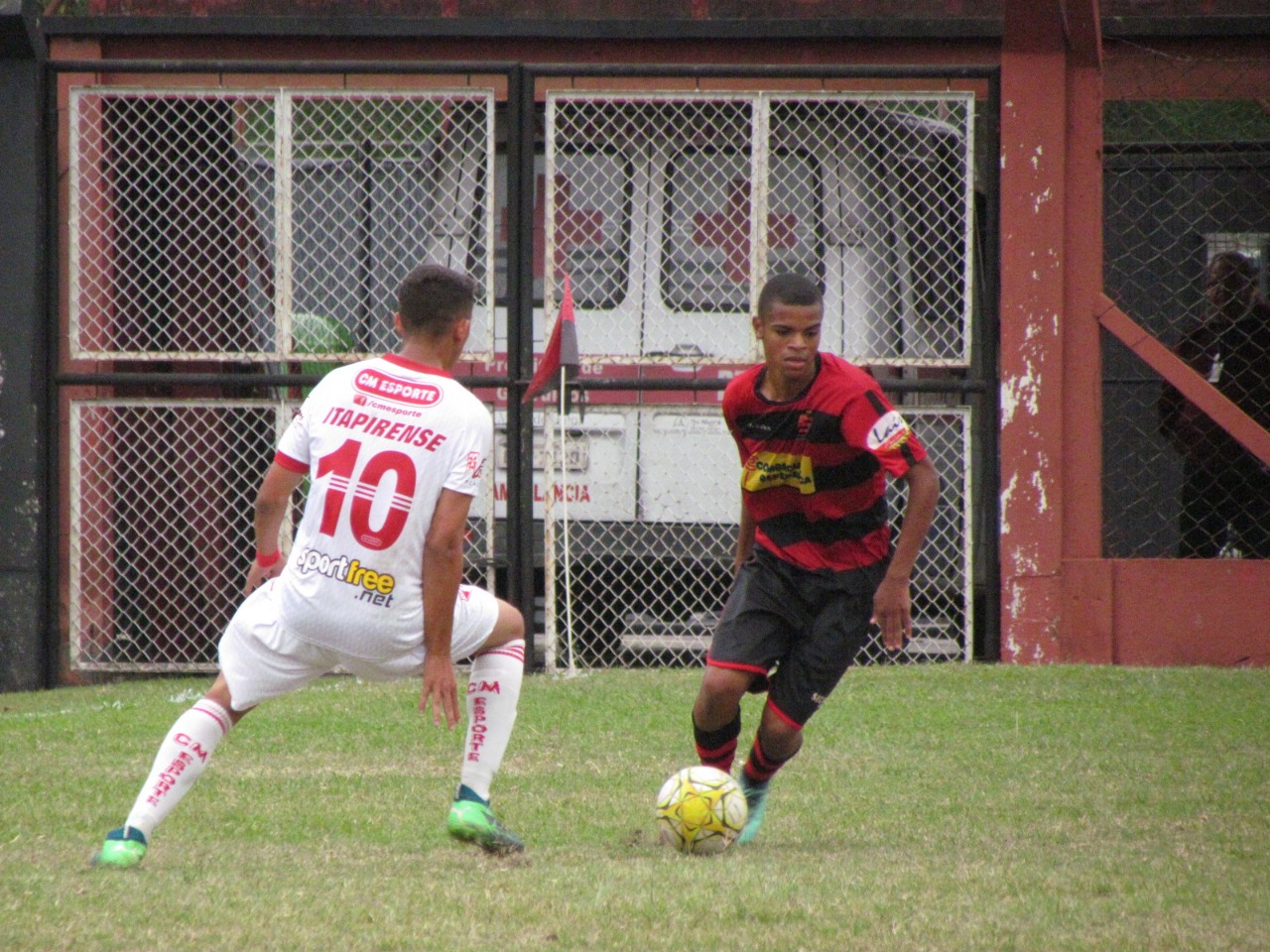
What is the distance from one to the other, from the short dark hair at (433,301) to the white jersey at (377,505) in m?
0.17

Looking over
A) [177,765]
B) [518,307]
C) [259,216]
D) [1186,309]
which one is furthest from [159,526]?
[1186,309]

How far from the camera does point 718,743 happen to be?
5.15 m

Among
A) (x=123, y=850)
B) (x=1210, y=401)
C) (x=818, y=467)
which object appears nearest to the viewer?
(x=123, y=850)

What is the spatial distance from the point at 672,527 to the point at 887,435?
3.76m

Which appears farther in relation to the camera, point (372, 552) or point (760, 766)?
point (760, 766)

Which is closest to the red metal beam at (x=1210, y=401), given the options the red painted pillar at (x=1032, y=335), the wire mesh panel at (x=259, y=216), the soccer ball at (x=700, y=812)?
the red painted pillar at (x=1032, y=335)

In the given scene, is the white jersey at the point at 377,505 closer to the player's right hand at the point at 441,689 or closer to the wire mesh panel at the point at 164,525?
the player's right hand at the point at 441,689

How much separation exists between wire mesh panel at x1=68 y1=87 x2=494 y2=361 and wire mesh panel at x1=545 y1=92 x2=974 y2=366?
2.07 feet

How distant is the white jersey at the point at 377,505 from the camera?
173 inches

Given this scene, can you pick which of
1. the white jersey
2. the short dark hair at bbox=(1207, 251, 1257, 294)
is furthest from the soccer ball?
the short dark hair at bbox=(1207, 251, 1257, 294)

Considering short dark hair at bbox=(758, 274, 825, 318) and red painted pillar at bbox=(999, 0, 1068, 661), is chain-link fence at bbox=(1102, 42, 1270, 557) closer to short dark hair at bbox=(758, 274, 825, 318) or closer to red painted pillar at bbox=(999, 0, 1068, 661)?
red painted pillar at bbox=(999, 0, 1068, 661)

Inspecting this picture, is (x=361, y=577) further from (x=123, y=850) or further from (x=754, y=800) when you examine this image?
(x=754, y=800)

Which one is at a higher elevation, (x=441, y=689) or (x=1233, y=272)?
(x=1233, y=272)

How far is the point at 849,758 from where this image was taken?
249 inches
